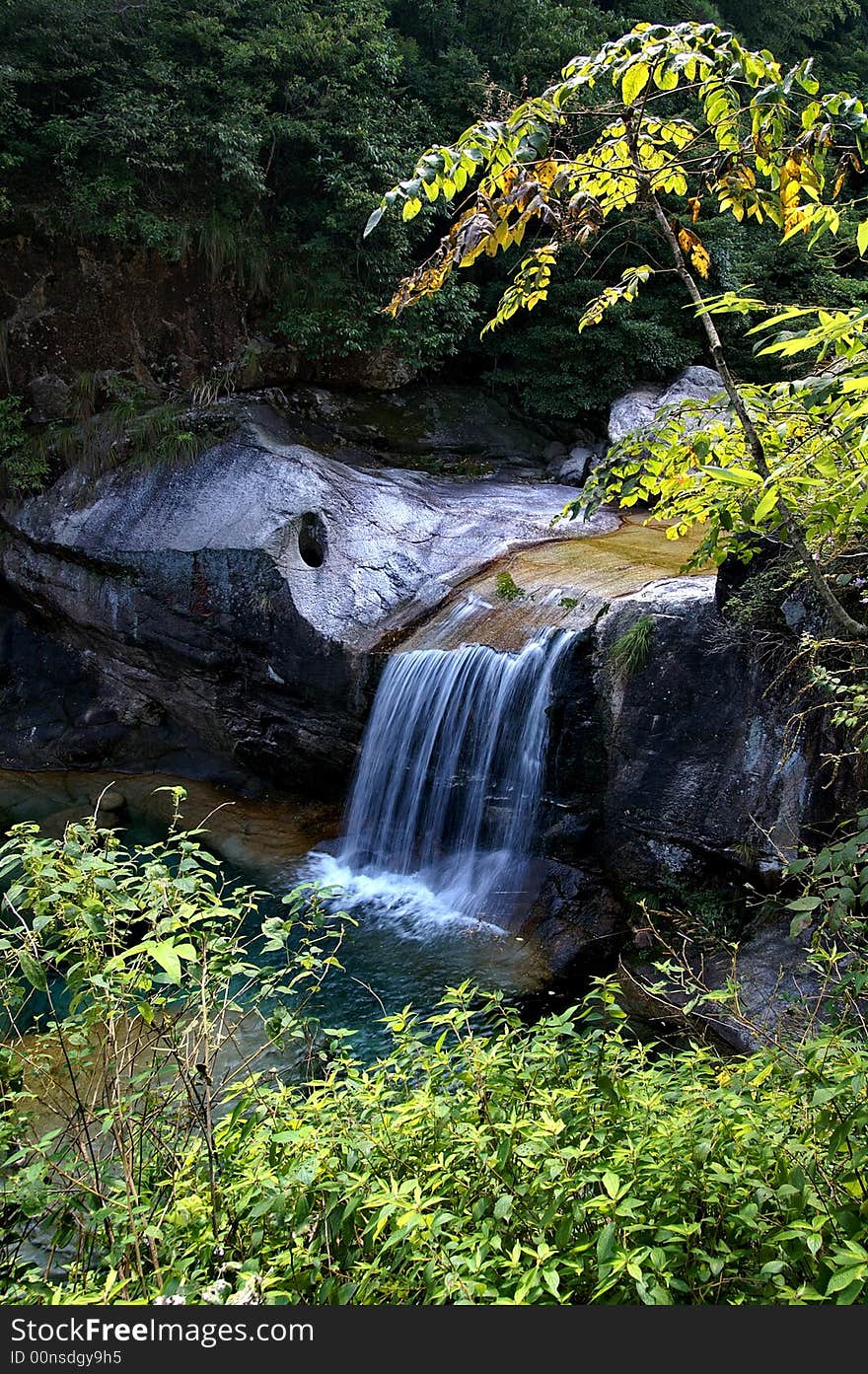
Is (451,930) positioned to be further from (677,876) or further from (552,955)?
(677,876)

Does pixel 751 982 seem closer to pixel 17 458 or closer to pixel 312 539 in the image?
pixel 312 539

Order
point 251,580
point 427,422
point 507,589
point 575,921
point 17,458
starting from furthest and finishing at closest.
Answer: point 427,422 → point 17,458 → point 251,580 → point 507,589 → point 575,921

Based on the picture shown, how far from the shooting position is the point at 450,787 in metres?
7.70

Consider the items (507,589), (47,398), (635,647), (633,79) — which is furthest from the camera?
(47,398)

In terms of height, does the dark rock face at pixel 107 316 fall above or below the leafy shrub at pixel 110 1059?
above

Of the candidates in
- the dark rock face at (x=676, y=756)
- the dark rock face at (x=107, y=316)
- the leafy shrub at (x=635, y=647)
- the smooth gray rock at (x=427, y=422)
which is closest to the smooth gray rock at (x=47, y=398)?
the dark rock face at (x=107, y=316)

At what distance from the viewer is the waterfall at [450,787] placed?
7160mm

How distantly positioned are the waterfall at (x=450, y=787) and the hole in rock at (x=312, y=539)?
1.65 meters

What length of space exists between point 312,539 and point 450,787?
309cm

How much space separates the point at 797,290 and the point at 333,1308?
44.9 feet

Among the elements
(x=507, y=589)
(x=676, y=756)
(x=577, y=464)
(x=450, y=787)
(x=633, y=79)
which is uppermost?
(x=577, y=464)

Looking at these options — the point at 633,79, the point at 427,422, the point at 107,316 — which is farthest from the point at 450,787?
the point at 107,316

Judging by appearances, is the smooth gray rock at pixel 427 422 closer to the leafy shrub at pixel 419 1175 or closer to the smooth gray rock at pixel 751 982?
the smooth gray rock at pixel 751 982

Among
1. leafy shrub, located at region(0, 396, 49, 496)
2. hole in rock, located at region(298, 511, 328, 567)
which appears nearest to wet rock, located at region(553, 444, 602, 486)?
hole in rock, located at region(298, 511, 328, 567)
